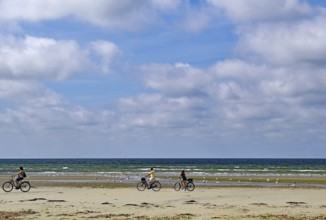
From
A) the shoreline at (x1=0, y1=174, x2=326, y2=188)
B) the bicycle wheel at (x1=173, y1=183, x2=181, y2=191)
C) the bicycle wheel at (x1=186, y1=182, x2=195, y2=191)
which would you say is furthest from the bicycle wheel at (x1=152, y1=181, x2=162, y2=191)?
the shoreline at (x1=0, y1=174, x2=326, y2=188)

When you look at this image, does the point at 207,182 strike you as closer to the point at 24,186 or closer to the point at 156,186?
the point at 156,186

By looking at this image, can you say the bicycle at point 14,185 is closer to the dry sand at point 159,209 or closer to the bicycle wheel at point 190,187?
the dry sand at point 159,209

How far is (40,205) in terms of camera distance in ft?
85.0

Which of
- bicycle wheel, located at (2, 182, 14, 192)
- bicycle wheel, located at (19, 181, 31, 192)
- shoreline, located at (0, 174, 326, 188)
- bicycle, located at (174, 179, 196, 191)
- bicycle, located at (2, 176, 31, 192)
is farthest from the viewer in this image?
shoreline, located at (0, 174, 326, 188)

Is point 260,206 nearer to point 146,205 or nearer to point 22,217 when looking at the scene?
point 146,205

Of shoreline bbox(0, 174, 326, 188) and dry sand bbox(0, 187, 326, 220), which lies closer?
dry sand bbox(0, 187, 326, 220)

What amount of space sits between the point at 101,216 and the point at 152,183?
17609 millimetres

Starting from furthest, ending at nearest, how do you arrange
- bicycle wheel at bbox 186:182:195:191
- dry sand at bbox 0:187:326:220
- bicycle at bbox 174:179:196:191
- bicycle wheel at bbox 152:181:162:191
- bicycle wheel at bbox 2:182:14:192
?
bicycle wheel at bbox 186:182:195:191 < bicycle wheel at bbox 152:181:162:191 < bicycle at bbox 174:179:196:191 < bicycle wheel at bbox 2:182:14:192 < dry sand at bbox 0:187:326:220

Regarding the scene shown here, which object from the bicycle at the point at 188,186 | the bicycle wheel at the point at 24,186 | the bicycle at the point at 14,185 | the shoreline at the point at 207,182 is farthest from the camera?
the shoreline at the point at 207,182

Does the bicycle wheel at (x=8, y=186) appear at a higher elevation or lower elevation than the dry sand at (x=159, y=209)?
higher

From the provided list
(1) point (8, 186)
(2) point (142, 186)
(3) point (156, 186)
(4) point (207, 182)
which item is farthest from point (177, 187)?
(1) point (8, 186)

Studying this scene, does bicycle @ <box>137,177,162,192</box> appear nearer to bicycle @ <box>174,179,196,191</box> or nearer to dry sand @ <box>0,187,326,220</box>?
bicycle @ <box>174,179,196,191</box>

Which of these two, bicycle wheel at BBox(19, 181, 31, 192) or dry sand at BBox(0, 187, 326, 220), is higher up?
bicycle wheel at BBox(19, 181, 31, 192)

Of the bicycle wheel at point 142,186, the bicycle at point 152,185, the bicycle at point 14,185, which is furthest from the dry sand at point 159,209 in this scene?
the bicycle wheel at point 142,186
